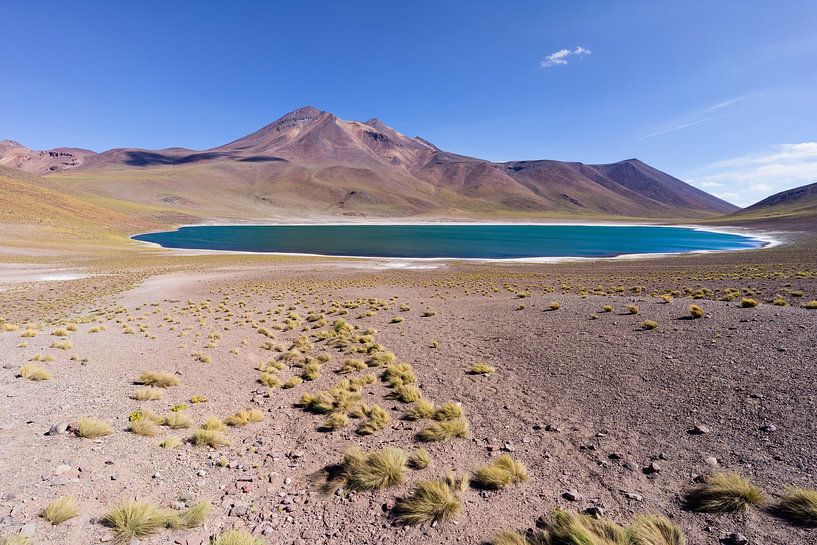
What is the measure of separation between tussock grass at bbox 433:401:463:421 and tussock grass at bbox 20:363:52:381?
9298mm

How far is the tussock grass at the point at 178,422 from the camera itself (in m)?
7.33

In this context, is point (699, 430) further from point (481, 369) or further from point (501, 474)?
point (481, 369)

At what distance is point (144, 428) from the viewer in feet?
22.5

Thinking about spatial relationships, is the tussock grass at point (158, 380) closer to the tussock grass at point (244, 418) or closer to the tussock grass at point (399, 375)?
the tussock grass at point (244, 418)

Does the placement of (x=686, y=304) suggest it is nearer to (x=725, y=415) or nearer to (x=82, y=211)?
(x=725, y=415)

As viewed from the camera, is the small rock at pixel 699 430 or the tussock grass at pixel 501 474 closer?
the tussock grass at pixel 501 474

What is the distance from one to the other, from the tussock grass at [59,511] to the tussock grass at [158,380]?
17.1ft

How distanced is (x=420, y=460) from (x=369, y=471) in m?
0.87

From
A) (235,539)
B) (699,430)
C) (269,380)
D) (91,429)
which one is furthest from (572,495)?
(269,380)

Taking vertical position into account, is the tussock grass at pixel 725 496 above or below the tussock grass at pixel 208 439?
above

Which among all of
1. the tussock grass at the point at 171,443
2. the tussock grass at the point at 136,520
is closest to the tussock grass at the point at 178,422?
the tussock grass at the point at 171,443

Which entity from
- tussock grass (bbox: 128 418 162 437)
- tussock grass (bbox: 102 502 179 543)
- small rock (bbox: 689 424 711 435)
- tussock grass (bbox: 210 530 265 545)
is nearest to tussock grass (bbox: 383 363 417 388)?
tussock grass (bbox: 128 418 162 437)

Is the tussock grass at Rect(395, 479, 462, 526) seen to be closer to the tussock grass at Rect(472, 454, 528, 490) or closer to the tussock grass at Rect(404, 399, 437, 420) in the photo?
the tussock grass at Rect(472, 454, 528, 490)

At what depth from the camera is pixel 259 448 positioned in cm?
693
